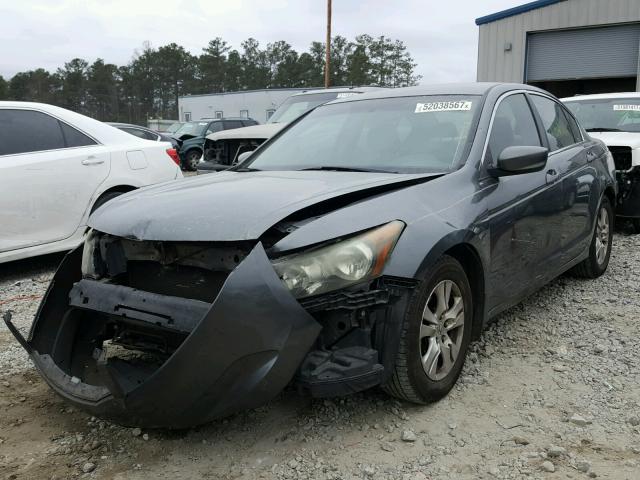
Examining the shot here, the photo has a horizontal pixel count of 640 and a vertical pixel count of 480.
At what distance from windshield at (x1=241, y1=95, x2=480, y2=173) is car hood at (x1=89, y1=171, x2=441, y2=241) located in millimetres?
243

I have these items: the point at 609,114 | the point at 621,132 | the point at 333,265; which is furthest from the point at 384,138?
the point at 609,114

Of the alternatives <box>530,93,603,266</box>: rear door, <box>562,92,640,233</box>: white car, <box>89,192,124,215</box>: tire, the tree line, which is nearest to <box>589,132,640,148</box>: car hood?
<box>562,92,640,233</box>: white car

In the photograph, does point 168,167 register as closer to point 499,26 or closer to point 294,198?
point 294,198

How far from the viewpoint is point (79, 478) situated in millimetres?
2346

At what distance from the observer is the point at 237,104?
3853 centimetres

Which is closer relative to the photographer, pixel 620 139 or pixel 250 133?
pixel 620 139

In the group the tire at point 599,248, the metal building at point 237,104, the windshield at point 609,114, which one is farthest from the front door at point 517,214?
the metal building at point 237,104

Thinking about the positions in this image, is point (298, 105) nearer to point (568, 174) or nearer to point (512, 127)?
point (568, 174)

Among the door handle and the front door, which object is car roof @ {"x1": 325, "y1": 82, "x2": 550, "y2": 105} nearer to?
the front door

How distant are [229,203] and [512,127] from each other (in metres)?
1.99

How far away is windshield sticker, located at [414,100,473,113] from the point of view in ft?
11.5

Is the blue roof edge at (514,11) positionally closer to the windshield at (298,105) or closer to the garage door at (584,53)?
the garage door at (584,53)

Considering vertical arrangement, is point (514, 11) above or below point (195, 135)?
above

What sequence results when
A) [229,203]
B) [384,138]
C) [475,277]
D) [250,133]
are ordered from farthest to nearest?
[250,133]
[384,138]
[475,277]
[229,203]
